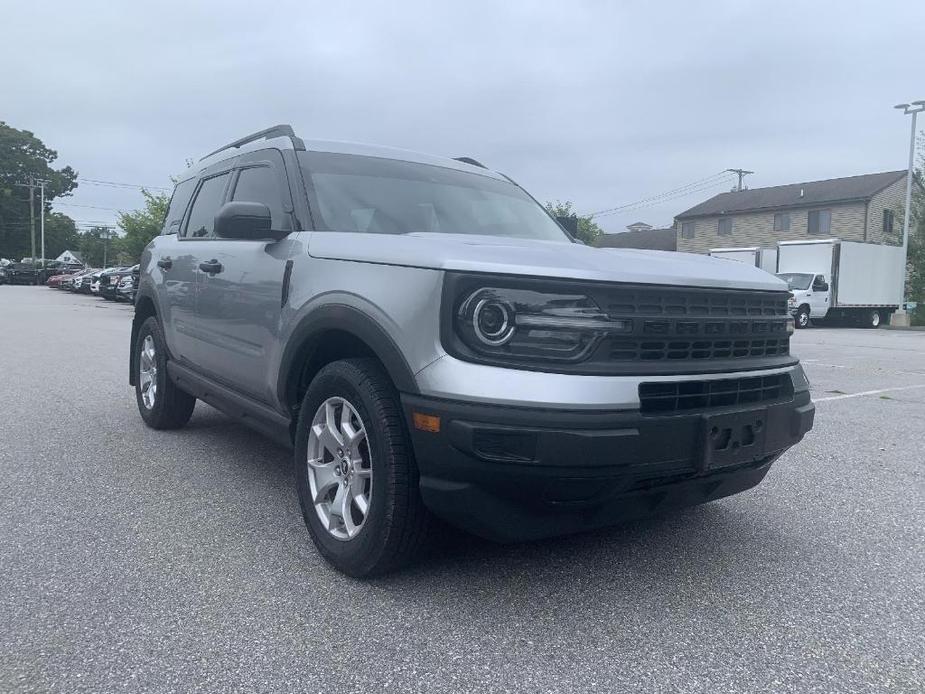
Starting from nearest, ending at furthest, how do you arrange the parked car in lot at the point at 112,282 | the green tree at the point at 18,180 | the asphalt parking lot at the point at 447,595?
the asphalt parking lot at the point at 447,595
the parked car in lot at the point at 112,282
the green tree at the point at 18,180

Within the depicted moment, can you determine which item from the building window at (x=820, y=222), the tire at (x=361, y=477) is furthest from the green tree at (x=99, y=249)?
the tire at (x=361, y=477)

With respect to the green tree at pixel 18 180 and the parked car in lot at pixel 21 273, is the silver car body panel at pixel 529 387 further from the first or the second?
the green tree at pixel 18 180

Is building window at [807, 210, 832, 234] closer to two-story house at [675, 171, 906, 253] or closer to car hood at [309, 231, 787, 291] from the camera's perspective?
two-story house at [675, 171, 906, 253]

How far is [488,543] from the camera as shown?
3547 mm

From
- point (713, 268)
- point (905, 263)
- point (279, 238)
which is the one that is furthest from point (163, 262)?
point (905, 263)

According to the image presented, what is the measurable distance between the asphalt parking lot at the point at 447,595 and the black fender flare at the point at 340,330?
74 centimetres

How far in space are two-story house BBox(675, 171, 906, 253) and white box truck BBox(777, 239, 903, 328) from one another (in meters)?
11.3

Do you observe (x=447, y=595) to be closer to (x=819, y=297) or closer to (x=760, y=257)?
(x=819, y=297)

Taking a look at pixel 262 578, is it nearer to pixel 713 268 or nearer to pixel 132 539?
pixel 132 539

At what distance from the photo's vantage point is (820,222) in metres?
45.5

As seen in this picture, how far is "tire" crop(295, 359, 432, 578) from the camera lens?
9.43 ft

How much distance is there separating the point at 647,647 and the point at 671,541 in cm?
106

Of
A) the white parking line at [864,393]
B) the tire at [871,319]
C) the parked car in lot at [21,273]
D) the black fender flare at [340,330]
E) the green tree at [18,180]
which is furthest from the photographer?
the green tree at [18,180]

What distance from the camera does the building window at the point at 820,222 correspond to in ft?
147
